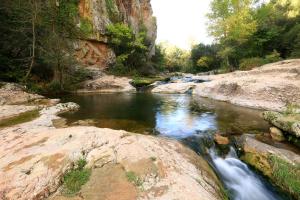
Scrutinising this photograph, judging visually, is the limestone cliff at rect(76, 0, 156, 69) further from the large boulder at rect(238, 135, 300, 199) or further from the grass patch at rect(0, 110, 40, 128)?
the large boulder at rect(238, 135, 300, 199)

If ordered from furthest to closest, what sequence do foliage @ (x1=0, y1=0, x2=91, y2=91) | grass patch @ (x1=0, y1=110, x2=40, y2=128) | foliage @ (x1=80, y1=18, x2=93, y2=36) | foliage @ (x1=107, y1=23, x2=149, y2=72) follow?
1. foliage @ (x1=107, y1=23, x2=149, y2=72)
2. foliage @ (x1=80, y1=18, x2=93, y2=36)
3. foliage @ (x1=0, y1=0, x2=91, y2=91)
4. grass patch @ (x1=0, y1=110, x2=40, y2=128)

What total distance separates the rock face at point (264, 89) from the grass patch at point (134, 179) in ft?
34.2

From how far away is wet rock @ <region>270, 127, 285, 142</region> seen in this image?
24.2ft

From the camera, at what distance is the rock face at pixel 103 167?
12.0 ft

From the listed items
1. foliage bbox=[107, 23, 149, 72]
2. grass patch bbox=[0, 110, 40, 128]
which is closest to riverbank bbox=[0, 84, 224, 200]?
grass patch bbox=[0, 110, 40, 128]

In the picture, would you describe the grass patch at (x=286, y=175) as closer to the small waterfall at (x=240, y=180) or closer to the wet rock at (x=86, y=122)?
the small waterfall at (x=240, y=180)

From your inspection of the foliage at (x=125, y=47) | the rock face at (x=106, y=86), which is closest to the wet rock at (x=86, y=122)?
the rock face at (x=106, y=86)

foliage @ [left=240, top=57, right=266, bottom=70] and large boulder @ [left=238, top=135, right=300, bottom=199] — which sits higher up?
foliage @ [left=240, top=57, right=266, bottom=70]

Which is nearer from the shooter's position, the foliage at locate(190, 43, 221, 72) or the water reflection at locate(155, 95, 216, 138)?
the water reflection at locate(155, 95, 216, 138)

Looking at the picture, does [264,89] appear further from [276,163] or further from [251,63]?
[251,63]

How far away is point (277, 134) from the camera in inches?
296

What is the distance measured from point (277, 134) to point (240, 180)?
9.45ft

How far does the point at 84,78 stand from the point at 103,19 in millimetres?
11043

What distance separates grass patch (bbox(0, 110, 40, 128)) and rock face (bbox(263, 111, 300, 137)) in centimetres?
964
